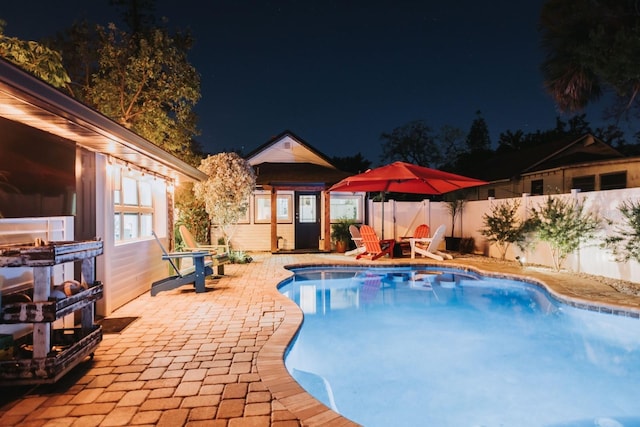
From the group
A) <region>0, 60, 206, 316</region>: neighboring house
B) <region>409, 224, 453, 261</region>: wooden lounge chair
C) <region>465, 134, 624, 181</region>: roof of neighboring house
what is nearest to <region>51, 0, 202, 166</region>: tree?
<region>0, 60, 206, 316</region>: neighboring house

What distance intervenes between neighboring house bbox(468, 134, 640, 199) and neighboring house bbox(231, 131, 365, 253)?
726cm

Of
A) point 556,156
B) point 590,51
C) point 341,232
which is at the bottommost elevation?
point 341,232

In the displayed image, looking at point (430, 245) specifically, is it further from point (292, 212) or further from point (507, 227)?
point (292, 212)

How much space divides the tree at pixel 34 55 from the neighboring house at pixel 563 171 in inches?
550

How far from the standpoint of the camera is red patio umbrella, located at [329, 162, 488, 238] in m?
9.27

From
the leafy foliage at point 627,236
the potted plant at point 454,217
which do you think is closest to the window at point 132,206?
the leafy foliage at point 627,236

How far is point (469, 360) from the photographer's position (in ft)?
15.4

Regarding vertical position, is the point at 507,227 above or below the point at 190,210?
below

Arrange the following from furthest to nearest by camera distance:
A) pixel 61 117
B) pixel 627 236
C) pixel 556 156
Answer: pixel 556 156, pixel 627 236, pixel 61 117

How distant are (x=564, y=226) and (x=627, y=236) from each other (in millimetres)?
1187

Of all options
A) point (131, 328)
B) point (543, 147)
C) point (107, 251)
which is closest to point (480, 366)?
point (131, 328)

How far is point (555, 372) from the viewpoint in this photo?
4352 mm

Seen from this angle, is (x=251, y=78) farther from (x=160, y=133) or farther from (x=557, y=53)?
(x=557, y=53)

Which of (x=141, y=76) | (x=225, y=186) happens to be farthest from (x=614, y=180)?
(x=141, y=76)
